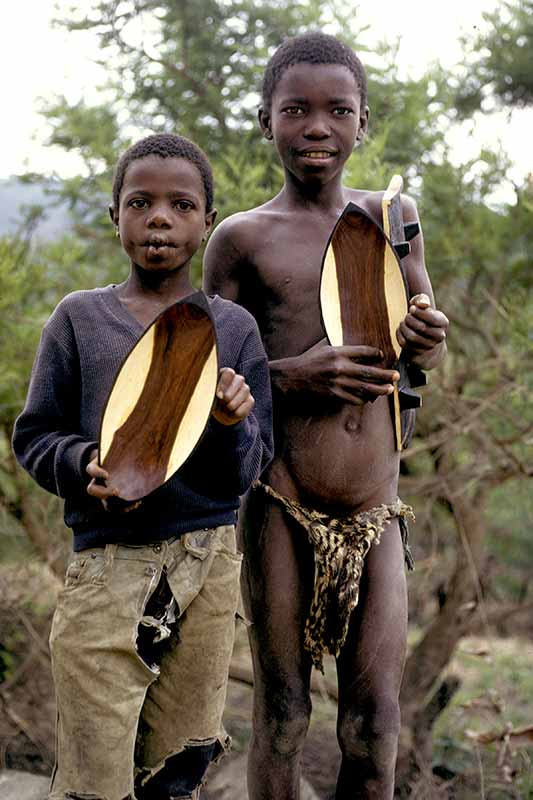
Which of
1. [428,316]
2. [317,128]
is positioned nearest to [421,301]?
[428,316]

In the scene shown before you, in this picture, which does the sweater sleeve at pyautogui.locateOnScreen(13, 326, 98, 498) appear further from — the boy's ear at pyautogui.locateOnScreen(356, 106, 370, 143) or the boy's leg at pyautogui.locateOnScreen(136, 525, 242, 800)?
the boy's ear at pyautogui.locateOnScreen(356, 106, 370, 143)

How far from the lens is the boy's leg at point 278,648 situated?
2436 mm

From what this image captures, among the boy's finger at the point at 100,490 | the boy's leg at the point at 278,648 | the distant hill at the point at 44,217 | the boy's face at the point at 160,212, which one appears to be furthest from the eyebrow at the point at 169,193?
the distant hill at the point at 44,217

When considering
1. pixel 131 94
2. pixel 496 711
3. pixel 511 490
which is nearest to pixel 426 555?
pixel 511 490

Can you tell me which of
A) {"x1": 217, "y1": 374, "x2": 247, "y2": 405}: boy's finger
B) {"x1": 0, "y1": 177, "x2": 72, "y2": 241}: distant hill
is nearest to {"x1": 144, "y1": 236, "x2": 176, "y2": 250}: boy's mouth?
{"x1": 217, "y1": 374, "x2": 247, "y2": 405}: boy's finger

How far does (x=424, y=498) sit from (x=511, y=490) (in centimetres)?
69

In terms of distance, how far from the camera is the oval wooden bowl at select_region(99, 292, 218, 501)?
6.43 feet

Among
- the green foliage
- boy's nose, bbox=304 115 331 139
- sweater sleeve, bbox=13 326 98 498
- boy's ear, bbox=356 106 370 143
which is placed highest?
the green foliage

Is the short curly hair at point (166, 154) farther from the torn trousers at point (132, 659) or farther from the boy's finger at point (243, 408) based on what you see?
the torn trousers at point (132, 659)

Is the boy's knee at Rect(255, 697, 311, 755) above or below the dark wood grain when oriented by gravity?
below

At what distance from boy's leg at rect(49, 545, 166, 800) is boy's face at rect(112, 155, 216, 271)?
61 cm

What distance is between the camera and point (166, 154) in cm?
221

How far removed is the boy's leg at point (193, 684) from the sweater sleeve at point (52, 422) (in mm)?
314

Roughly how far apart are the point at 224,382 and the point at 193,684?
678mm
